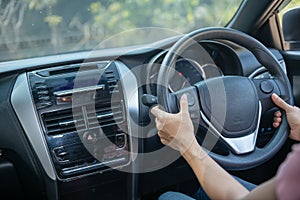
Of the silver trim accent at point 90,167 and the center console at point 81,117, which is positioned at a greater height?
the center console at point 81,117

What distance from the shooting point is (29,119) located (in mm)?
1429

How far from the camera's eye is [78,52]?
5.93 ft

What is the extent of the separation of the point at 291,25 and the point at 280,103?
2.67 ft

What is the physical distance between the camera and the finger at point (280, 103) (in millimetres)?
1366

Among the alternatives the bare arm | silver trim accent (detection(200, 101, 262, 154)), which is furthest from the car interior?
the bare arm

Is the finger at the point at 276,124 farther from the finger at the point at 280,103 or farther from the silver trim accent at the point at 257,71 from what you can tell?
the silver trim accent at the point at 257,71

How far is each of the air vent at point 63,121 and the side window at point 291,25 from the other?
3.84 ft

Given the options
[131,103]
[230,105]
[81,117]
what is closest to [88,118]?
[81,117]

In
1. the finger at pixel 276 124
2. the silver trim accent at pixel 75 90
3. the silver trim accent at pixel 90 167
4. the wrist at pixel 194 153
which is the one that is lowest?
the silver trim accent at pixel 90 167

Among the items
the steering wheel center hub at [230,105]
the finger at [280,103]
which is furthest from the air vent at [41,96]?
the finger at [280,103]

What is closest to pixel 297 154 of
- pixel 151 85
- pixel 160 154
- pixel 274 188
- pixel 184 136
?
pixel 274 188

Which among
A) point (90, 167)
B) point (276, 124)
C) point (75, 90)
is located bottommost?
point (90, 167)

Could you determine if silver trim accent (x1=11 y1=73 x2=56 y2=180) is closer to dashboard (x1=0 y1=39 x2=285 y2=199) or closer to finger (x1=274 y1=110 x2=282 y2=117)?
dashboard (x1=0 y1=39 x2=285 y2=199)

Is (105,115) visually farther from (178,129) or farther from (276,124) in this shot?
(276,124)
